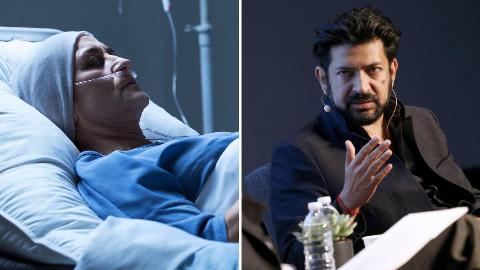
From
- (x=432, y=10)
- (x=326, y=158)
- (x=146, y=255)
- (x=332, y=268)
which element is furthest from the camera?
(x=432, y=10)

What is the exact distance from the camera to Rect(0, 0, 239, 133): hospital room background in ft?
6.05

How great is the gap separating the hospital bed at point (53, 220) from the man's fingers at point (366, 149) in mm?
1064

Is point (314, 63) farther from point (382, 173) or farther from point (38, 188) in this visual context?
point (38, 188)

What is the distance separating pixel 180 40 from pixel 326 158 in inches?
37.7

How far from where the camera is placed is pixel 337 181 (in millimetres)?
2715

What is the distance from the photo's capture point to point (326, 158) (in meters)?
2.74

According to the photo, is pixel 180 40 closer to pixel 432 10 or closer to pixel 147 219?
pixel 147 219

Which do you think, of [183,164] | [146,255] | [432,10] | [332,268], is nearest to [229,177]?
[183,164]

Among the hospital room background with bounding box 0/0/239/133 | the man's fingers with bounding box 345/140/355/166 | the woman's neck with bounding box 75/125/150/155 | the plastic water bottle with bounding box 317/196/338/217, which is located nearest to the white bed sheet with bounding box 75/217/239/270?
the woman's neck with bounding box 75/125/150/155

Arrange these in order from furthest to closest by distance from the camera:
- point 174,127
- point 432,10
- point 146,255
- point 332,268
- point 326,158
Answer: point 432,10 → point 326,158 → point 332,268 → point 174,127 → point 146,255

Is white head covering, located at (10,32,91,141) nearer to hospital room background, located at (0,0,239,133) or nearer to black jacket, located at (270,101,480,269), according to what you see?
hospital room background, located at (0,0,239,133)

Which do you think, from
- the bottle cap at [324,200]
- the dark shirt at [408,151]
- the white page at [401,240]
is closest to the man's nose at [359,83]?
the dark shirt at [408,151]

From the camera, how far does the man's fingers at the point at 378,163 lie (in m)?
2.77

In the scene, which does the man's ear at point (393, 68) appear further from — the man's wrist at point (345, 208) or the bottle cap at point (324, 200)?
the bottle cap at point (324, 200)
